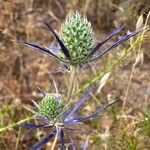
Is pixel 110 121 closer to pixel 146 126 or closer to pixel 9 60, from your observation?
pixel 146 126

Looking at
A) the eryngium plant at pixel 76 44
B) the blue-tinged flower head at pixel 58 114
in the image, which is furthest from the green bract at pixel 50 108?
the eryngium plant at pixel 76 44

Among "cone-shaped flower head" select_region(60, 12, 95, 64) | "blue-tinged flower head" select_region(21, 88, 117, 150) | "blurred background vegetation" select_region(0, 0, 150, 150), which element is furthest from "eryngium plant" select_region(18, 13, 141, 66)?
"blurred background vegetation" select_region(0, 0, 150, 150)

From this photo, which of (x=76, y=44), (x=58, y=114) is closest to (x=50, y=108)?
(x=58, y=114)

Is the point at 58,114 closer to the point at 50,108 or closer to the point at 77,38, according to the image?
the point at 50,108

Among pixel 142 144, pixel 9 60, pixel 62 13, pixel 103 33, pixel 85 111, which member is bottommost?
pixel 142 144

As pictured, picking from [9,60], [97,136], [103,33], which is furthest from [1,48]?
[97,136]
